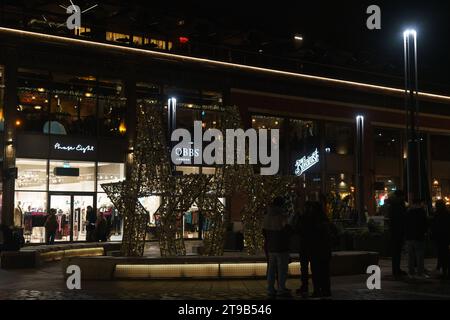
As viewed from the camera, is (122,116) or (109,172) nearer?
(109,172)

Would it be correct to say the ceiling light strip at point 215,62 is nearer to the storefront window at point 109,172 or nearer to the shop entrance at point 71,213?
the storefront window at point 109,172

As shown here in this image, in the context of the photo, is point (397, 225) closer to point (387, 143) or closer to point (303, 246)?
point (303, 246)

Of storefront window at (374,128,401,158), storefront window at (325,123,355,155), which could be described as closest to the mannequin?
storefront window at (325,123,355,155)

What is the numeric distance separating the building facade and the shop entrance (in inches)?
2.0

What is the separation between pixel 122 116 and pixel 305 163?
11156 mm

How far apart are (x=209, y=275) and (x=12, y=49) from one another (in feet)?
63.4

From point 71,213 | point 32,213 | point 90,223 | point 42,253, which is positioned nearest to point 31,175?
point 32,213

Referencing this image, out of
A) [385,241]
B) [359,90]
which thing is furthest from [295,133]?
[385,241]

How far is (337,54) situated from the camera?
45.3 metres

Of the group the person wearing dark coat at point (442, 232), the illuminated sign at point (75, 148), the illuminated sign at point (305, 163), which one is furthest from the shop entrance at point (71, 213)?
the person wearing dark coat at point (442, 232)

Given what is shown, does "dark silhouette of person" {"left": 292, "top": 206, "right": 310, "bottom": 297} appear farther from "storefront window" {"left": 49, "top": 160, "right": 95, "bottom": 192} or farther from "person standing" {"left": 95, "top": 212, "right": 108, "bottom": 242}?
"storefront window" {"left": 49, "top": 160, "right": 95, "bottom": 192}

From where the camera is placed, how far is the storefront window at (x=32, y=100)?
3086cm

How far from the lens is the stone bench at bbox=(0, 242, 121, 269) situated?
757 inches

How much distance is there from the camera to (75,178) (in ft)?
107
